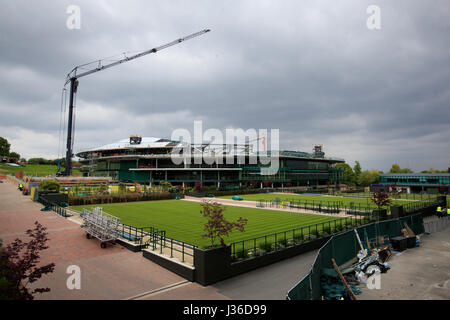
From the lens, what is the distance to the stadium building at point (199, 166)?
3157 inches

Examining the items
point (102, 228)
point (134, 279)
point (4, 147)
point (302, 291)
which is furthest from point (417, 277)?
point (4, 147)

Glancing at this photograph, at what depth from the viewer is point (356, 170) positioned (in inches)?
4766

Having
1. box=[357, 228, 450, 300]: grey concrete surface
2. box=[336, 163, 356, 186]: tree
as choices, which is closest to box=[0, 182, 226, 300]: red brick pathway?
box=[357, 228, 450, 300]: grey concrete surface

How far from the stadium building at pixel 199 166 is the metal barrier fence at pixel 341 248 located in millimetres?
57092

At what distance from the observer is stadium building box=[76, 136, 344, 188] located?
8019 cm

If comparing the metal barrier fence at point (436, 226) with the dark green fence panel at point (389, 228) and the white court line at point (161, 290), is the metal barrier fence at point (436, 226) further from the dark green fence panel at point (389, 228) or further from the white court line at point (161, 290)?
the white court line at point (161, 290)

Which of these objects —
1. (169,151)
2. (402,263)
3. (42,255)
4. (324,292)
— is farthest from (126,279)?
(169,151)

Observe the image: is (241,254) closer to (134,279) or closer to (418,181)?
(134,279)

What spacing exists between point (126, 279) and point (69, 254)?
206 inches

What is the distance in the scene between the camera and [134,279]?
1066 cm

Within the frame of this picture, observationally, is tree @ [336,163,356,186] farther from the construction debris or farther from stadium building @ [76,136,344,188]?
the construction debris

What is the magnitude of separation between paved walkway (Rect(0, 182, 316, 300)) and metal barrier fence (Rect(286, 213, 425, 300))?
4.38 feet

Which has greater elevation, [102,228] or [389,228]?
[102,228]

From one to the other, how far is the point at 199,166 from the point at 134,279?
69.2 meters
